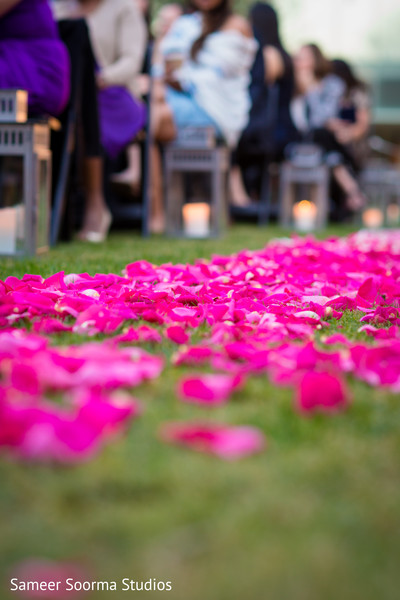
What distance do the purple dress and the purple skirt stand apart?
1302 millimetres

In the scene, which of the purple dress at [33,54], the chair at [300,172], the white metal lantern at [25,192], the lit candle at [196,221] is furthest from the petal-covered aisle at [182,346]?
the chair at [300,172]

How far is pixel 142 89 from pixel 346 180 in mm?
3990

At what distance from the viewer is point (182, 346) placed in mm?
1754

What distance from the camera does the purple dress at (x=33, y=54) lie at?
3.64 meters

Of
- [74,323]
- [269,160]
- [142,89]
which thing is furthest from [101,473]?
[269,160]

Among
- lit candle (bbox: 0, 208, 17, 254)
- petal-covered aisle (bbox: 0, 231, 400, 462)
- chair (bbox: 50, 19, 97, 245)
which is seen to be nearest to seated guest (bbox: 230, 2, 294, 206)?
chair (bbox: 50, 19, 97, 245)

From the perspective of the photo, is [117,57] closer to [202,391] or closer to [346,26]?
[202,391]

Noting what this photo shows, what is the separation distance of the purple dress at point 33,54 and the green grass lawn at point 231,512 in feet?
8.79

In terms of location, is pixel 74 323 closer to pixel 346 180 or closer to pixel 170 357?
pixel 170 357

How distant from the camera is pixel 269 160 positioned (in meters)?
7.57

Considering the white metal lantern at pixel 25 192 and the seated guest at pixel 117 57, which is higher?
the seated guest at pixel 117 57

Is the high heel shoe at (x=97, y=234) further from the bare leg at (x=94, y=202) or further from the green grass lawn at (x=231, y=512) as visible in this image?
the green grass lawn at (x=231, y=512)

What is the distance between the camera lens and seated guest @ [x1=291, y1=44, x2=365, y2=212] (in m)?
8.70

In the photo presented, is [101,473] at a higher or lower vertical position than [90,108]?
lower
